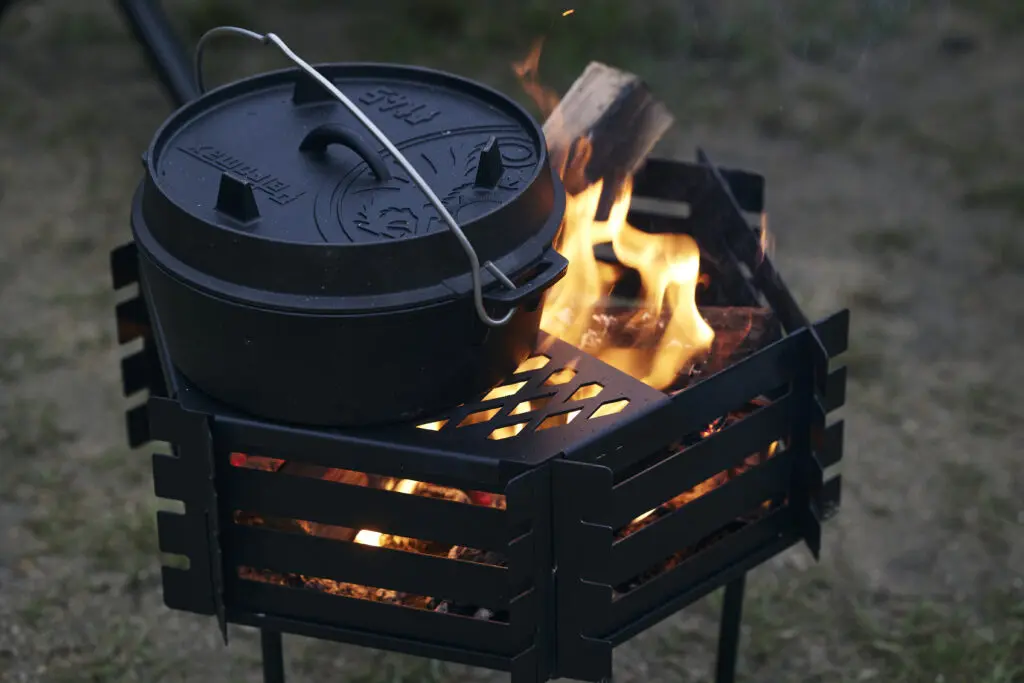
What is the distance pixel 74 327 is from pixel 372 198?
7.62ft

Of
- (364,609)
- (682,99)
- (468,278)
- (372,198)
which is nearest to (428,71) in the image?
(372,198)

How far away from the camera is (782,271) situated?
398 cm

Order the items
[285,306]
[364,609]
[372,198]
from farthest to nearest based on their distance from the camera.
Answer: [364,609] → [372,198] → [285,306]

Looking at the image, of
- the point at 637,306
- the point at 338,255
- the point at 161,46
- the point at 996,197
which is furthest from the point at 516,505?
the point at 996,197

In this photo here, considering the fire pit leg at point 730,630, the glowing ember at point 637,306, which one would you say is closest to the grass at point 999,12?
the glowing ember at point 637,306

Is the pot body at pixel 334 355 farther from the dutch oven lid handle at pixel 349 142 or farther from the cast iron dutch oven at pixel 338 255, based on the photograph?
the dutch oven lid handle at pixel 349 142

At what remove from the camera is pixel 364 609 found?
1.85m

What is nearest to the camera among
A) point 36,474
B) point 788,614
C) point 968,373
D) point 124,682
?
point 124,682

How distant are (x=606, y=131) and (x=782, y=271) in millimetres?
1801

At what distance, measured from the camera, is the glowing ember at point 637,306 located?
83.7 inches

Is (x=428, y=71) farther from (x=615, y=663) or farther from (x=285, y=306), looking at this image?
(x=615, y=663)

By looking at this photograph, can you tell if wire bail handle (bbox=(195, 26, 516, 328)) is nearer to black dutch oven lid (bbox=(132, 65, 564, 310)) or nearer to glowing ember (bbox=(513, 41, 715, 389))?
black dutch oven lid (bbox=(132, 65, 564, 310))

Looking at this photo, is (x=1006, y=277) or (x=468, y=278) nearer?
(x=468, y=278)

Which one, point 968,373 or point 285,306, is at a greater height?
point 285,306
